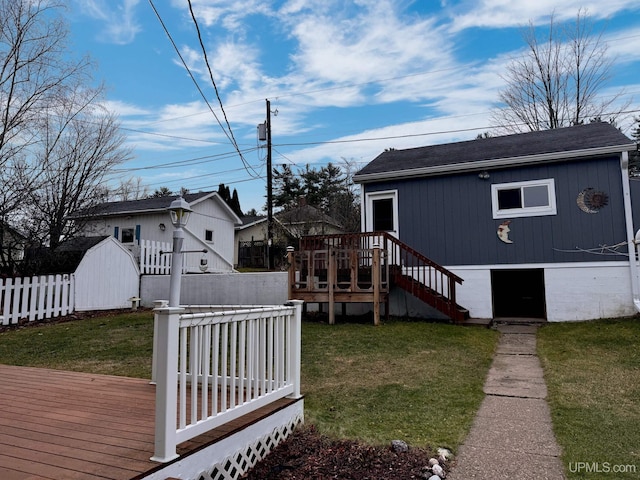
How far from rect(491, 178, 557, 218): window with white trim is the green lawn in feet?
A: 10.2

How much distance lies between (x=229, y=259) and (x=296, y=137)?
6.83m

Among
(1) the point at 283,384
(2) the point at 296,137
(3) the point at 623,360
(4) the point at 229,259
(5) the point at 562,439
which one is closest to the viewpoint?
(5) the point at 562,439

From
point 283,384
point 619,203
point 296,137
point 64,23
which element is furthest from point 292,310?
point 296,137

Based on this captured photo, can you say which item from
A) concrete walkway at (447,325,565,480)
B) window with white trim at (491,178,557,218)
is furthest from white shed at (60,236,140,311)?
window with white trim at (491,178,557,218)

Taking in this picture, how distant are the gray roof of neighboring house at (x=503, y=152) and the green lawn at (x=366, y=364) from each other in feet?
13.0

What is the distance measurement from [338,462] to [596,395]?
303 centimetres

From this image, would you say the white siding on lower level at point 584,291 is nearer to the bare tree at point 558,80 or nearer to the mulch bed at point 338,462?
the mulch bed at point 338,462

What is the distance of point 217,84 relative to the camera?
9.02 meters

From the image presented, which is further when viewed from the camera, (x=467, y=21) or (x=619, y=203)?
(x=467, y=21)

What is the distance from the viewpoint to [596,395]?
4266 mm

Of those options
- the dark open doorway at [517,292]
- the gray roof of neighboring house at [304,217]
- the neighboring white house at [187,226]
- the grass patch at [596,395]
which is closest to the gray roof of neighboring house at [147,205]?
the neighboring white house at [187,226]

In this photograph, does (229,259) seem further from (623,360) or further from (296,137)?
(623,360)

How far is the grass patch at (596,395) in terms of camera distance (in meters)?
2.91

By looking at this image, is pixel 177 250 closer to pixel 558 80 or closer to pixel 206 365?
pixel 206 365
